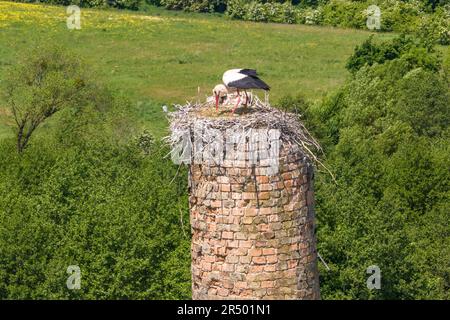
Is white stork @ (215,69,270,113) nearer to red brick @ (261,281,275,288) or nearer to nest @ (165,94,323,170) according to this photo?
nest @ (165,94,323,170)

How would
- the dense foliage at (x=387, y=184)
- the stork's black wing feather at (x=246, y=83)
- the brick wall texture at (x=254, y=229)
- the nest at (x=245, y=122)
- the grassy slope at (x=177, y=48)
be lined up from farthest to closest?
1. the grassy slope at (x=177, y=48)
2. the dense foliage at (x=387, y=184)
3. the stork's black wing feather at (x=246, y=83)
4. the nest at (x=245, y=122)
5. the brick wall texture at (x=254, y=229)

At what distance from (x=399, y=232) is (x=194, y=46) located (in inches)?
2847

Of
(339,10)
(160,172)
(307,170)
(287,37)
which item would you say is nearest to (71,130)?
(160,172)

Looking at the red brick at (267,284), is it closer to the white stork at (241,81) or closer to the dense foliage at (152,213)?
the white stork at (241,81)

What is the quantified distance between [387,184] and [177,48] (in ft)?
207

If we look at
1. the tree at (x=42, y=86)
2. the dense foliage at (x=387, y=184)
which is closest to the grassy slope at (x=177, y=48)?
the tree at (x=42, y=86)

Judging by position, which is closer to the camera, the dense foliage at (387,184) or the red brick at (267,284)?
the red brick at (267,284)

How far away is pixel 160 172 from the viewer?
166 feet

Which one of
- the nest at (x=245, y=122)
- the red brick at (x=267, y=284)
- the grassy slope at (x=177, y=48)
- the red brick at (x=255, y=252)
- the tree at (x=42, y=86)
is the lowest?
the grassy slope at (x=177, y=48)

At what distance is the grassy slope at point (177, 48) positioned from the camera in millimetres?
95688

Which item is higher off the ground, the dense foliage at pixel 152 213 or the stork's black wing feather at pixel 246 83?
the stork's black wing feather at pixel 246 83

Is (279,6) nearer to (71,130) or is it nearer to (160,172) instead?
(71,130)

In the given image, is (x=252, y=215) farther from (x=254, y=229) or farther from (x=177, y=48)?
(x=177, y=48)
